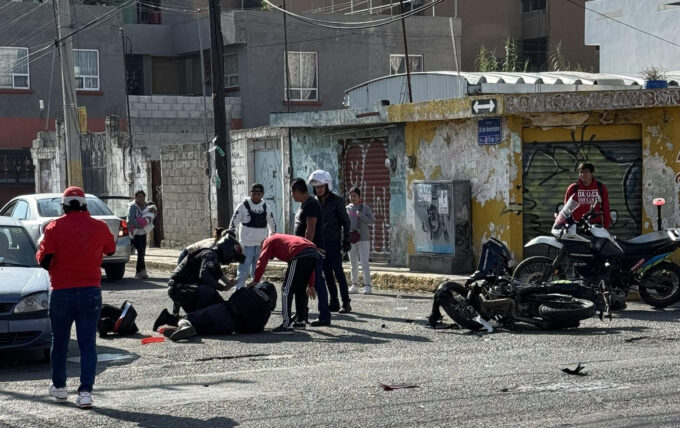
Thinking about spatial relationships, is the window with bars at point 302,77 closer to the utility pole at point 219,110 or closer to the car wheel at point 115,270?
the utility pole at point 219,110

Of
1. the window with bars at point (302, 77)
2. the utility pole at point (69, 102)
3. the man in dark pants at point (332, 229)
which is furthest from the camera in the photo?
the window with bars at point (302, 77)

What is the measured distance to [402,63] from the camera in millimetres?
44562

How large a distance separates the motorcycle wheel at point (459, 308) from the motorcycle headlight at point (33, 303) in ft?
14.6

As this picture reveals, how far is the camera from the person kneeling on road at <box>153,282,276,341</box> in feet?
41.3

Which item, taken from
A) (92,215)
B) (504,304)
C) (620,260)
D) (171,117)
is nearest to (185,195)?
(92,215)

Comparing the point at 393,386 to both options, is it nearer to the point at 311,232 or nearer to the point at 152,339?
the point at 152,339

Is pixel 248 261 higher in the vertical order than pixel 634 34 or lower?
lower

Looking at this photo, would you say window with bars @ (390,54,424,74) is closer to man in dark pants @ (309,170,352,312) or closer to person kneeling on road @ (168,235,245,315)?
man in dark pants @ (309,170,352,312)

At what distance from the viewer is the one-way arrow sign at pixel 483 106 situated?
17750 millimetres

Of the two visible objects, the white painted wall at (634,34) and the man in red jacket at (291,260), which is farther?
the white painted wall at (634,34)

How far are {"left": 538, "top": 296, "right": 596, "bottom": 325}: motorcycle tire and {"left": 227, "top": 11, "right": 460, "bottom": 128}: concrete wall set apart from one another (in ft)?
97.1

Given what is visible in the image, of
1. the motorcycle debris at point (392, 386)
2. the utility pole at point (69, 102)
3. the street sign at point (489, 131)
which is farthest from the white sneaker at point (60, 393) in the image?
the utility pole at point (69, 102)

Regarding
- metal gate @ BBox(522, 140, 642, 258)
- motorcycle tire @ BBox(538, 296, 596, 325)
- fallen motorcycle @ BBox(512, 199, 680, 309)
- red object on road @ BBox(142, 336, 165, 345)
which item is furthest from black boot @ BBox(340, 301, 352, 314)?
metal gate @ BBox(522, 140, 642, 258)

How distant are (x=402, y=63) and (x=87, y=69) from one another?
40.9ft
